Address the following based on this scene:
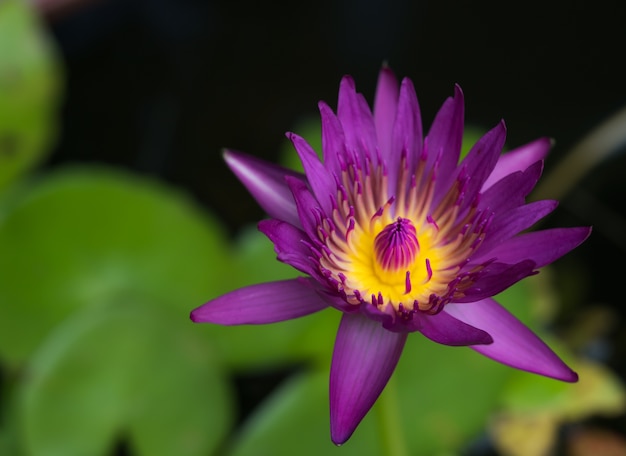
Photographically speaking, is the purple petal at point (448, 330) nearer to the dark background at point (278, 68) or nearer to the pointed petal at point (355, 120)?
the pointed petal at point (355, 120)

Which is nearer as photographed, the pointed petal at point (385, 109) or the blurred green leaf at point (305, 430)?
the pointed petal at point (385, 109)

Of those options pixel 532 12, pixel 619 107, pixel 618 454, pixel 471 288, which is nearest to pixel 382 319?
pixel 471 288

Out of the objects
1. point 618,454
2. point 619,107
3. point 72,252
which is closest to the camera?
point 72,252

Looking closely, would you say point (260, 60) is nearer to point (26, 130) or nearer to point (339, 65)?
point (339, 65)

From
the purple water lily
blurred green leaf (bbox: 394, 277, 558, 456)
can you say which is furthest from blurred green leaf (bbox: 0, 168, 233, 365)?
the purple water lily

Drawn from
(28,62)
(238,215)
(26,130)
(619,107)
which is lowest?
(238,215)

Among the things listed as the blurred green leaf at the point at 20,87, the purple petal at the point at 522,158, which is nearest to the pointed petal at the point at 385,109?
the purple petal at the point at 522,158
